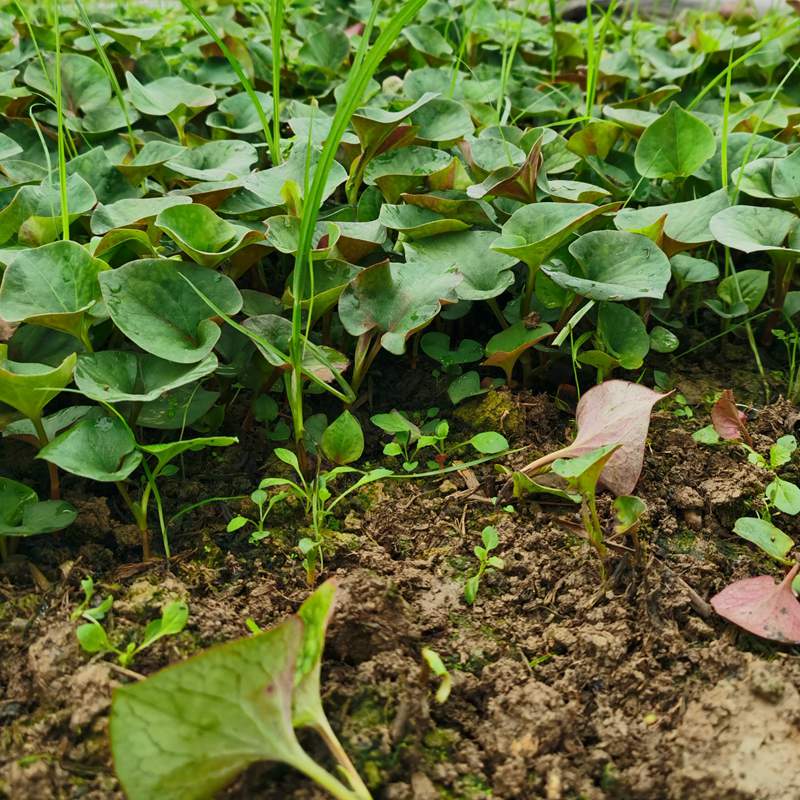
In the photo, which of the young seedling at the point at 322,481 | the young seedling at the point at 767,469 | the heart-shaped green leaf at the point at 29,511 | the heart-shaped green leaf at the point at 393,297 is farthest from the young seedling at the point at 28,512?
the young seedling at the point at 767,469

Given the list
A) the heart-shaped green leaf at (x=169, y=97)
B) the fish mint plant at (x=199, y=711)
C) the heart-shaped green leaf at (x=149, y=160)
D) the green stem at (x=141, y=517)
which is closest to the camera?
the fish mint plant at (x=199, y=711)

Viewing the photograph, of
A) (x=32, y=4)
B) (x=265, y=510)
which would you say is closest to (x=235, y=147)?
(x=265, y=510)

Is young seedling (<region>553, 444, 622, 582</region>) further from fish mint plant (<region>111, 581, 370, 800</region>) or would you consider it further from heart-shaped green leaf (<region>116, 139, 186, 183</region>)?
heart-shaped green leaf (<region>116, 139, 186, 183</region>)

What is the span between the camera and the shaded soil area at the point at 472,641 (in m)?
0.86

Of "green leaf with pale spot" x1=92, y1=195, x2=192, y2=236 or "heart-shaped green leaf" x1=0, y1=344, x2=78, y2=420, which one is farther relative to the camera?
"green leaf with pale spot" x1=92, y1=195, x2=192, y2=236

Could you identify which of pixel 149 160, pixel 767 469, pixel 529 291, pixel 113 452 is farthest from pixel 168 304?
pixel 767 469

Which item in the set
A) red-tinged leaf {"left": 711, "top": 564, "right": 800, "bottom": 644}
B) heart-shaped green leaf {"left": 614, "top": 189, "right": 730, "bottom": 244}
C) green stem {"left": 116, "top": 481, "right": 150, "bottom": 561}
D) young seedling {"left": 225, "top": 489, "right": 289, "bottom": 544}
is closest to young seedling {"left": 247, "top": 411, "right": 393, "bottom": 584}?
young seedling {"left": 225, "top": 489, "right": 289, "bottom": 544}


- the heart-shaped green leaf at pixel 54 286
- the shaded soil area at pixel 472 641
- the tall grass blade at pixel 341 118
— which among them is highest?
the tall grass blade at pixel 341 118

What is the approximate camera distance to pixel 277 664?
77cm

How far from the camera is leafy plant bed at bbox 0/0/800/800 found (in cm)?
87

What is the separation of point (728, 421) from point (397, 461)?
1.60 feet

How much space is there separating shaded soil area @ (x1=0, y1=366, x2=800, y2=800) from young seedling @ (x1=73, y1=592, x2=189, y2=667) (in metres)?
0.01

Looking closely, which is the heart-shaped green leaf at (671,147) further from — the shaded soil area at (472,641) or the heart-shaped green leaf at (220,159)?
the heart-shaped green leaf at (220,159)

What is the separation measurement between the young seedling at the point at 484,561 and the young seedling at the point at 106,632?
34 centimetres
